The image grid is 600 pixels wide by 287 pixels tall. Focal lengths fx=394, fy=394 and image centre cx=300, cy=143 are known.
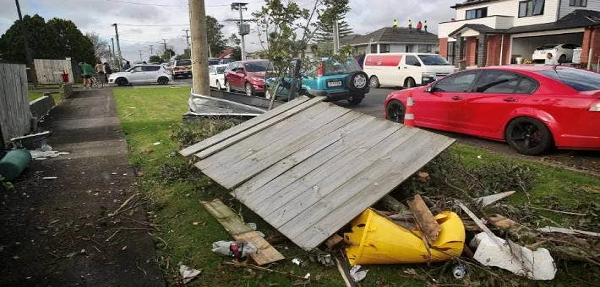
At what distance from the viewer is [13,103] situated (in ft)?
27.0

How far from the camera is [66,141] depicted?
8.57 m

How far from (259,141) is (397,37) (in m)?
48.0

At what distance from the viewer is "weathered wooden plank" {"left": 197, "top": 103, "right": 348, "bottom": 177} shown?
467 centimetres

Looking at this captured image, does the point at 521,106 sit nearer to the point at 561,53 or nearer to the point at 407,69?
the point at 407,69

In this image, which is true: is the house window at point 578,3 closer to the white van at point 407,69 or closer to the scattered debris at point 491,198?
the white van at point 407,69

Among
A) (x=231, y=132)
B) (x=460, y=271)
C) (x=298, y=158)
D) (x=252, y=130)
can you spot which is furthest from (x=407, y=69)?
(x=460, y=271)

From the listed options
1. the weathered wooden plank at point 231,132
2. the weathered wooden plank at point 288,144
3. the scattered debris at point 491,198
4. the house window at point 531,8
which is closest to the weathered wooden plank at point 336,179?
the weathered wooden plank at point 288,144

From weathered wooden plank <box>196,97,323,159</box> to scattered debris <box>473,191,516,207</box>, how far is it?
2.49 meters

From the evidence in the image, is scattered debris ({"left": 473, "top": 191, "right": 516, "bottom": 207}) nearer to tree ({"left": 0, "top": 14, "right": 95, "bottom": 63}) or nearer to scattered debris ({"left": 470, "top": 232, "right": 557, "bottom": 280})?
scattered debris ({"left": 470, "top": 232, "right": 557, "bottom": 280})

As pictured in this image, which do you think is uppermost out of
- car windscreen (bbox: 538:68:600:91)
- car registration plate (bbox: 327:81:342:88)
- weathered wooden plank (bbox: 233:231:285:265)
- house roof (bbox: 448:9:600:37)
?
house roof (bbox: 448:9:600:37)

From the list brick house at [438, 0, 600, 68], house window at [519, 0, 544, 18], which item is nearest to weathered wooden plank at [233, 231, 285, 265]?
brick house at [438, 0, 600, 68]

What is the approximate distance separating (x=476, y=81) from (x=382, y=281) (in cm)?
538

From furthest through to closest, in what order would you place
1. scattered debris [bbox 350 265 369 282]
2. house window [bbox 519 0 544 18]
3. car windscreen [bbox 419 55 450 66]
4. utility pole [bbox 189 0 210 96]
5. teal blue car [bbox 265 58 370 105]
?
house window [bbox 519 0 544 18] < car windscreen [bbox 419 55 450 66] < teal blue car [bbox 265 58 370 105] < utility pole [bbox 189 0 210 96] < scattered debris [bbox 350 265 369 282]

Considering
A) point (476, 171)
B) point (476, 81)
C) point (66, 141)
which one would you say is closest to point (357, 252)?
point (476, 171)
